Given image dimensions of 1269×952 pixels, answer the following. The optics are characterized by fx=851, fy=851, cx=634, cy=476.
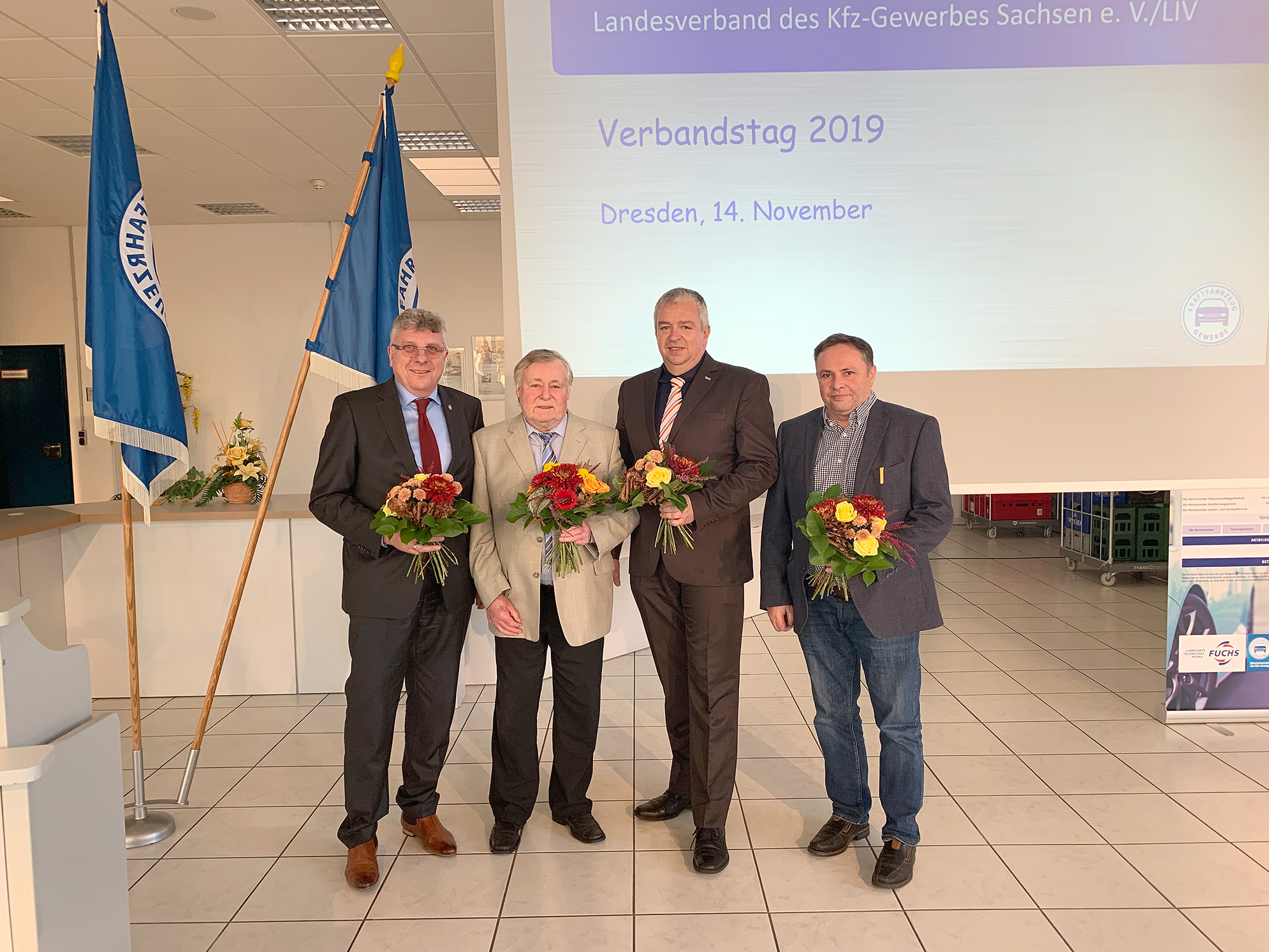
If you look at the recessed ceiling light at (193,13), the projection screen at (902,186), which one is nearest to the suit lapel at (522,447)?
the projection screen at (902,186)

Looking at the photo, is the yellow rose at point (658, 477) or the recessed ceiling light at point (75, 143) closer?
the yellow rose at point (658, 477)

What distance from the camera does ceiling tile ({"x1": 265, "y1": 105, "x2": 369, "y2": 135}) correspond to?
6137mm

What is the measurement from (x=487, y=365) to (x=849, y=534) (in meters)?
8.21

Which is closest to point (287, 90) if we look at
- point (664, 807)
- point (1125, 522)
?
point (664, 807)

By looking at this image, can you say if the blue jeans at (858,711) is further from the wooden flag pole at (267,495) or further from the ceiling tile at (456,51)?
the ceiling tile at (456,51)

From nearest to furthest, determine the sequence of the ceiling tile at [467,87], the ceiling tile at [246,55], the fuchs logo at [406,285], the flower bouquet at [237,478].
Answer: the fuchs logo at [406,285] → the flower bouquet at [237,478] → the ceiling tile at [246,55] → the ceiling tile at [467,87]

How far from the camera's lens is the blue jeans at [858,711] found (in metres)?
2.75

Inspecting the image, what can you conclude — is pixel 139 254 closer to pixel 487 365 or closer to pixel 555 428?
pixel 555 428

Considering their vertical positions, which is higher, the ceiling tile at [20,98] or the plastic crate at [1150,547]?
the ceiling tile at [20,98]

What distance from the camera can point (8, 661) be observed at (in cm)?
157

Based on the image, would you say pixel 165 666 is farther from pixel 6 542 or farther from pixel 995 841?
pixel 995 841

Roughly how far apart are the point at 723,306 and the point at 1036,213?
1.35 meters

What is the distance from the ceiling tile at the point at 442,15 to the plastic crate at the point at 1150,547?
256 inches

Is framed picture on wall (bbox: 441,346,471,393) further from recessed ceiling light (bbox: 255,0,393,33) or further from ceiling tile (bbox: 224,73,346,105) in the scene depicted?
recessed ceiling light (bbox: 255,0,393,33)
